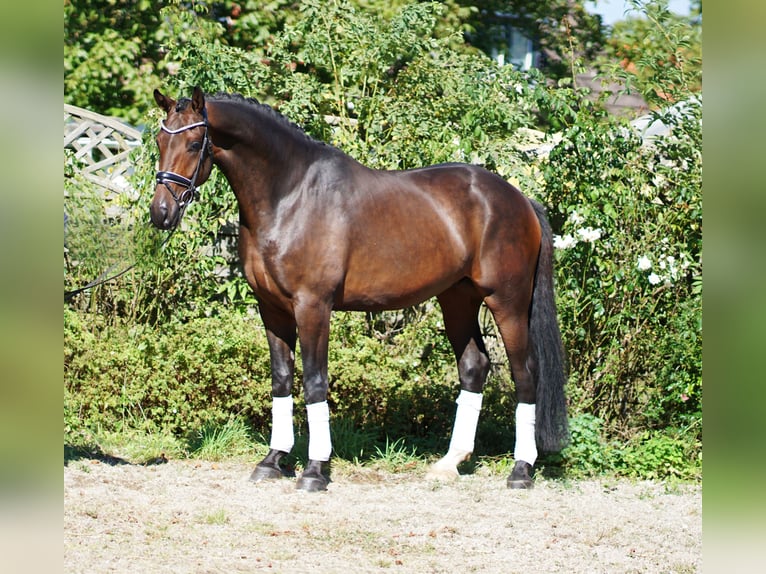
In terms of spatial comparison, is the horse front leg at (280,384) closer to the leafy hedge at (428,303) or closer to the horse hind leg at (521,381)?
the leafy hedge at (428,303)

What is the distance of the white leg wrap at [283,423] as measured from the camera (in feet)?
17.8

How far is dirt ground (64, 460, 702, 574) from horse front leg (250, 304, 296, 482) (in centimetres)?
15

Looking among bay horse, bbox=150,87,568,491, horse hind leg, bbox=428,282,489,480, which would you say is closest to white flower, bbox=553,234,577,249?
bay horse, bbox=150,87,568,491

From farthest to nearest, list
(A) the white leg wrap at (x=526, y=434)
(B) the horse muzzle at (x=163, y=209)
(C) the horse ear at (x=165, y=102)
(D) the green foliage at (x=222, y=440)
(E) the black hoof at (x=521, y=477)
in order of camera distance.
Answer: (D) the green foliage at (x=222, y=440) < (A) the white leg wrap at (x=526, y=434) < (E) the black hoof at (x=521, y=477) < (C) the horse ear at (x=165, y=102) < (B) the horse muzzle at (x=163, y=209)

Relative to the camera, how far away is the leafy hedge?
20.9ft

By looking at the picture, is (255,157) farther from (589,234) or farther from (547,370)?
(589,234)

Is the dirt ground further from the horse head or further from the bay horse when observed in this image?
the horse head

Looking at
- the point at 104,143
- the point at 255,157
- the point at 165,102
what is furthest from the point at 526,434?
the point at 104,143

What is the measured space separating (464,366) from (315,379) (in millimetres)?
1123

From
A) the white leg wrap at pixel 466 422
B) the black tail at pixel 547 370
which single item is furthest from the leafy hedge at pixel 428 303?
the white leg wrap at pixel 466 422

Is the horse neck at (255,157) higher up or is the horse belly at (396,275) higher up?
the horse neck at (255,157)

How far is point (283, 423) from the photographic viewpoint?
214 inches

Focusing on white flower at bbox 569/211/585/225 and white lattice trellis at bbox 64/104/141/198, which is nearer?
white flower at bbox 569/211/585/225
